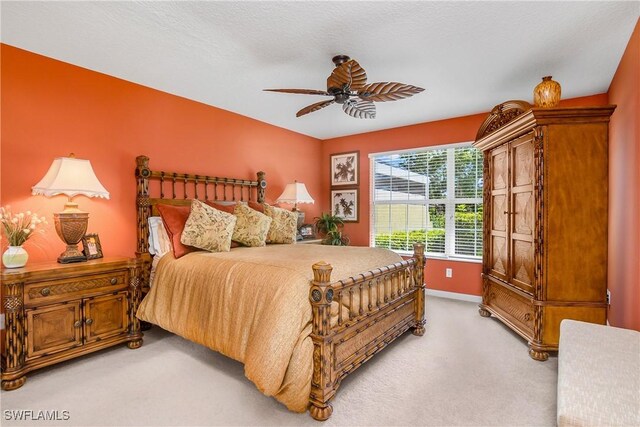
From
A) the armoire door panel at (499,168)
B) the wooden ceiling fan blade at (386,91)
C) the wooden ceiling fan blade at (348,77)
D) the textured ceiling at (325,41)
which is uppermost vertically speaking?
the textured ceiling at (325,41)

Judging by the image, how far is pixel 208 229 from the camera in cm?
302

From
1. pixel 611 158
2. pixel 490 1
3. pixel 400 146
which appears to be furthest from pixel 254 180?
pixel 611 158

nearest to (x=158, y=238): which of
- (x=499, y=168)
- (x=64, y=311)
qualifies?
(x=64, y=311)

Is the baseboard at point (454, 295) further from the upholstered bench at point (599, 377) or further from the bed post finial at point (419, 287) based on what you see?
the upholstered bench at point (599, 377)

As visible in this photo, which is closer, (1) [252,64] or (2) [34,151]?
(2) [34,151]

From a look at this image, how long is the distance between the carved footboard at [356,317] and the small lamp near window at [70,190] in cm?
204

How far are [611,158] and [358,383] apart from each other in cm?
327

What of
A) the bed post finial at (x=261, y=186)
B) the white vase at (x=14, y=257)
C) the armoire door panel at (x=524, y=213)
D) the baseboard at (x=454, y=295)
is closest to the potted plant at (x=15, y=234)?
the white vase at (x=14, y=257)

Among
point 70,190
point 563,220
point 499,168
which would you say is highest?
point 499,168

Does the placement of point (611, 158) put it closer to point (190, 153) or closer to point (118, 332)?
point (190, 153)

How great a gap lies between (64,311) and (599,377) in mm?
3342

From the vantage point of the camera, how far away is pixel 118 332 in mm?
2752

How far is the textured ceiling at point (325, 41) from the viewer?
82.2 inches

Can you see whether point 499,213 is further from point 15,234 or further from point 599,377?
point 15,234
